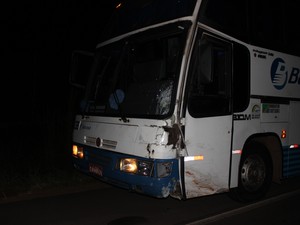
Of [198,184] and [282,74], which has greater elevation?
[282,74]

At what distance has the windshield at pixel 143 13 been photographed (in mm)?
5328

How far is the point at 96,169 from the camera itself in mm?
5746

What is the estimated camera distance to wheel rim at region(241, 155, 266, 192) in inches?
239

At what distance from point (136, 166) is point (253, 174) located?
227 cm

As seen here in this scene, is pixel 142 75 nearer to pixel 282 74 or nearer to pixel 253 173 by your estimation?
pixel 253 173

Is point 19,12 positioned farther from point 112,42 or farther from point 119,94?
point 119,94

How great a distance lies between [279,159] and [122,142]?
3060 millimetres

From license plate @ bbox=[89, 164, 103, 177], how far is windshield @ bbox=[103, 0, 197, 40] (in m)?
2.26

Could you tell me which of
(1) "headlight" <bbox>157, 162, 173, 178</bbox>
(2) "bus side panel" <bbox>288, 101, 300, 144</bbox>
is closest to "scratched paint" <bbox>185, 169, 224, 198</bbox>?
(1) "headlight" <bbox>157, 162, 173, 178</bbox>

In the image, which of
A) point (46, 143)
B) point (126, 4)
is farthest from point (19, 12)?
point (126, 4)

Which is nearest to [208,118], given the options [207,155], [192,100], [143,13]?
[192,100]

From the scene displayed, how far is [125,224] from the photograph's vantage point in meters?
5.32

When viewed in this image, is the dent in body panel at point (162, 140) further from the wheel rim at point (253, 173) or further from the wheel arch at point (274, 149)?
the wheel arch at point (274, 149)

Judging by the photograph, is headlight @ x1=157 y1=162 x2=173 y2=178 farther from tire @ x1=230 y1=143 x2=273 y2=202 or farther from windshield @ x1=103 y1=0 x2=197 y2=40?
windshield @ x1=103 y1=0 x2=197 y2=40
